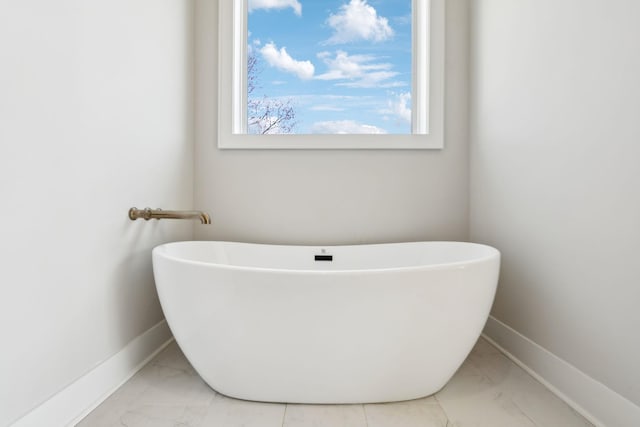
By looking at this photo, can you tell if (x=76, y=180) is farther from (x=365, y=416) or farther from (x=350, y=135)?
(x=350, y=135)

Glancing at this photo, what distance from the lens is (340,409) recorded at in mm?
1350

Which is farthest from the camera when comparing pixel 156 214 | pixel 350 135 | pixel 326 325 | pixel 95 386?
pixel 350 135

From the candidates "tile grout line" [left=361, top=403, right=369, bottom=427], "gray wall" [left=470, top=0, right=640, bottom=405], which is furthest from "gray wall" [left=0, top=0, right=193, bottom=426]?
"gray wall" [left=470, top=0, right=640, bottom=405]

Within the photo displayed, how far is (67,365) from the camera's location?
1240 mm

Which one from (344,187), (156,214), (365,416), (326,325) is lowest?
(365,416)

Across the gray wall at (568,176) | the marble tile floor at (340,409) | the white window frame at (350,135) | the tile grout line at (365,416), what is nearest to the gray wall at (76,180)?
the marble tile floor at (340,409)

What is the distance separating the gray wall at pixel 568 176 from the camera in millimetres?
1165

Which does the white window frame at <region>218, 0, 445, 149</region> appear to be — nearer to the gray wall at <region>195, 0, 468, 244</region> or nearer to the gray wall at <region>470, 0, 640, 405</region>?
the gray wall at <region>195, 0, 468, 244</region>

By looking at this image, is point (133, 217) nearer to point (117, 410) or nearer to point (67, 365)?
point (67, 365)

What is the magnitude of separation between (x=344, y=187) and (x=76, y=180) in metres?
1.35

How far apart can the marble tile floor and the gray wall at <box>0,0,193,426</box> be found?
0.20 metres

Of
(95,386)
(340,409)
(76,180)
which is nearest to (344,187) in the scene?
(340,409)

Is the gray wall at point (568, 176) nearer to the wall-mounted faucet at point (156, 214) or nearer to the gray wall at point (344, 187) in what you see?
the gray wall at point (344, 187)

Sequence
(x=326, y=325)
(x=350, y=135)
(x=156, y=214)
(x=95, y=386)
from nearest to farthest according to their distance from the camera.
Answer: (x=326, y=325) < (x=95, y=386) < (x=156, y=214) < (x=350, y=135)
